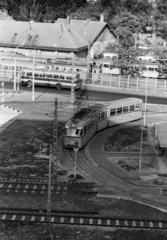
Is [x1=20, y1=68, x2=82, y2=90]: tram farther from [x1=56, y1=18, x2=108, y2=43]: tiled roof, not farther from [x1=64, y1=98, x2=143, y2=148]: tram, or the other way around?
[x1=56, y1=18, x2=108, y2=43]: tiled roof

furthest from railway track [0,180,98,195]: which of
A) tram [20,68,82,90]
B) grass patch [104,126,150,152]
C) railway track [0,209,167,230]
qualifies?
tram [20,68,82,90]

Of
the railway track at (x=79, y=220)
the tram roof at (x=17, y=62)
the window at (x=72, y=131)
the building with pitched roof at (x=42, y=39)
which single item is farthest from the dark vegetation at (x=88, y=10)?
the railway track at (x=79, y=220)

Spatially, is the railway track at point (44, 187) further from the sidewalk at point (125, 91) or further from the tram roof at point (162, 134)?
the sidewalk at point (125, 91)

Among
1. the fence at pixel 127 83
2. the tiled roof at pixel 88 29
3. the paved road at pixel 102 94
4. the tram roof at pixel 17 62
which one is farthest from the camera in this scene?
the tiled roof at pixel 88 29

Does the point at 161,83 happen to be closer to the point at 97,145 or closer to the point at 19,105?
the point at 19,105

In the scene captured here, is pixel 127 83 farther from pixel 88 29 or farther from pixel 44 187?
pixel 44 187

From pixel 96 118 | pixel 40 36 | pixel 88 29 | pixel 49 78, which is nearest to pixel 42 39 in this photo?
pixel 40 36
